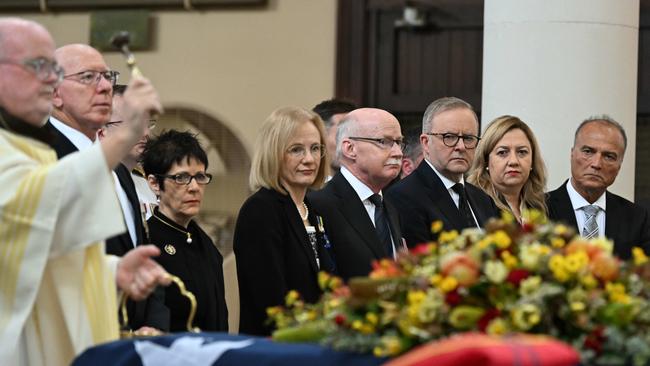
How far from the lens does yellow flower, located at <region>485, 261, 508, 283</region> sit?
12.7ft

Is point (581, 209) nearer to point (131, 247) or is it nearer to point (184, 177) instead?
point (184, 177)

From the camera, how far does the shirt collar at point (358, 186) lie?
22.6 feet

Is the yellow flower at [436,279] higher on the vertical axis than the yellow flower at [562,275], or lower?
lower

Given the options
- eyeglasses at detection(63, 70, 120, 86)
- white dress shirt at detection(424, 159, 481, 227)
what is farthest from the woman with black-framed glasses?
white dress shirt at detection(424, 159, 481, 227)

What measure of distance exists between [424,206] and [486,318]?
319 centimetres

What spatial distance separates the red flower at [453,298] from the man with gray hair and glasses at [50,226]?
38.6 inches

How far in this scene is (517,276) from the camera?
3.91m

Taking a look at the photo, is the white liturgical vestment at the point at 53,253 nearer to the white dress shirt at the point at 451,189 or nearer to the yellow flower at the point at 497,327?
the yellow flower at the point at 497,327

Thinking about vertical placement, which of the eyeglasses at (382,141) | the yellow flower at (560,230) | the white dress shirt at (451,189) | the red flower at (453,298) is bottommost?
the white dress shirt at (451,189)

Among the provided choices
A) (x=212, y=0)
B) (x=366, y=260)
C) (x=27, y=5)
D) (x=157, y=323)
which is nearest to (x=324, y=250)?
(x=366, y=260)

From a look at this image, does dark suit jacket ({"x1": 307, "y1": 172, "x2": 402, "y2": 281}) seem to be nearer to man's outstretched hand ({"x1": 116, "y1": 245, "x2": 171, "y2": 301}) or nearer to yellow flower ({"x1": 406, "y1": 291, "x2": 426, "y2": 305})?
man's outstretched hand ({"x1": 116, "y1": 245, "x2": 171, "y2": 301})

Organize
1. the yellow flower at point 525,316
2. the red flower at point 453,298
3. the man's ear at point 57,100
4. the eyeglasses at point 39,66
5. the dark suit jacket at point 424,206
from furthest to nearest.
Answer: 1. the dark suit jacket at point 424,206
2. the man's ear at point 57,100
3. the eyeglasses at point 39,66
4. the red flower at point 453,298
5. the yellow flower at point 525,316

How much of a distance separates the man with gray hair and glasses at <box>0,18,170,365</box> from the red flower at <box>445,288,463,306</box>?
38.6 inches

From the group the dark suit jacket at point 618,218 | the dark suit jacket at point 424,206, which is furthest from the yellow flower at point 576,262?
the dark suit jacket at point 618,218
